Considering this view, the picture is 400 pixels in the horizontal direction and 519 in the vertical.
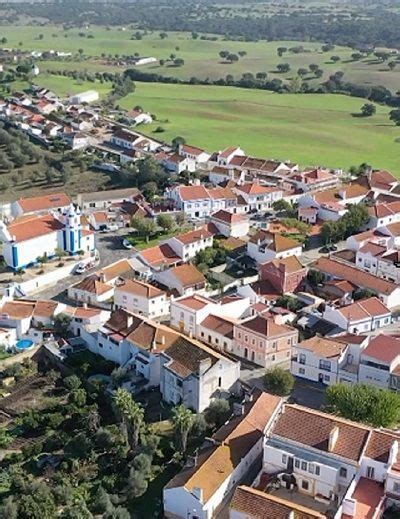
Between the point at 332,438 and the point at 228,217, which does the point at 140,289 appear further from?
the point at 332,438

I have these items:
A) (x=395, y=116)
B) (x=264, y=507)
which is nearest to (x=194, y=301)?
(x=264, y=507)

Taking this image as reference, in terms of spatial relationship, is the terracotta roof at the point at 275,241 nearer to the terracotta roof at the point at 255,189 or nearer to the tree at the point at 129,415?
the terracotta roof at the point at 255,189

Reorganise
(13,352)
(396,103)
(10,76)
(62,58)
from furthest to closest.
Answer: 1. (62,58)
2. (10,76)
3. (396,103)
4. (13,352)

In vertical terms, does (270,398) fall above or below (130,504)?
above

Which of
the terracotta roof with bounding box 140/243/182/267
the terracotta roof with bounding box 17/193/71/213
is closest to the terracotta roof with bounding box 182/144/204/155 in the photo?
the terracotta roof with bounding box 17/193/71/213

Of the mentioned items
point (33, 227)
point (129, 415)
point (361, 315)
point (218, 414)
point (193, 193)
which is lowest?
point (218, 414)

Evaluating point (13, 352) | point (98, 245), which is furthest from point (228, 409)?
point (98, 245)

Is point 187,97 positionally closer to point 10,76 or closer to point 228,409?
point 10,76
